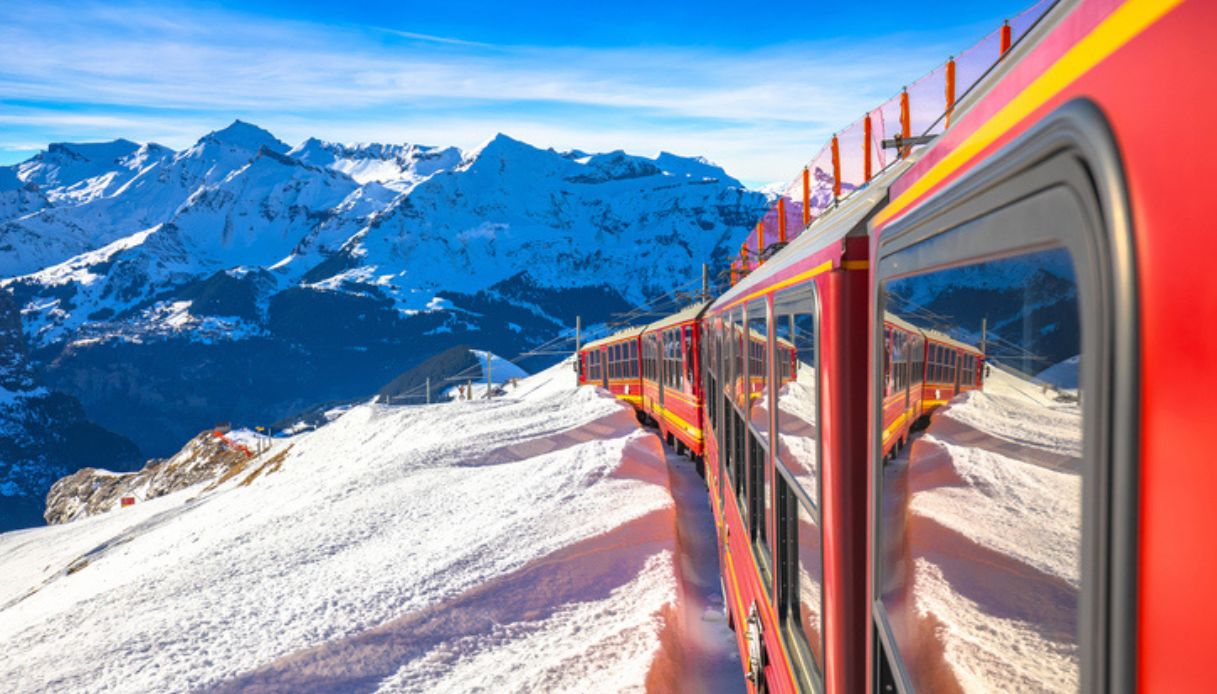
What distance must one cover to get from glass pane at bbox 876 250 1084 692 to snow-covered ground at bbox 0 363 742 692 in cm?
468

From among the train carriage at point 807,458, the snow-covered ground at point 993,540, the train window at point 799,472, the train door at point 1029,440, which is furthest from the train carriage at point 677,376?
the train door at point 1029,440

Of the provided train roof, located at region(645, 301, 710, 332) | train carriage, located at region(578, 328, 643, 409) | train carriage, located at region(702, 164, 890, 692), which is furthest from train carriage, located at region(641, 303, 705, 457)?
train carriage, located at region(702, 164, 890, 692)

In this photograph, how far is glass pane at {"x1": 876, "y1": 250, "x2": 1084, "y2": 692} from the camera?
40.8 inches

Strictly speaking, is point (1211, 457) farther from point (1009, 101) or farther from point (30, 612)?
point (30, 612)

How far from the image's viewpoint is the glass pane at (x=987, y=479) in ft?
3.40

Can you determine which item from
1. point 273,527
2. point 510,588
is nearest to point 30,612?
point 273,527

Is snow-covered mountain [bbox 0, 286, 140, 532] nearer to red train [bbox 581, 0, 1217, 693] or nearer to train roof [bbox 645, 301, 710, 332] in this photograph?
train roof [bbox 645, 301, 710, 332]

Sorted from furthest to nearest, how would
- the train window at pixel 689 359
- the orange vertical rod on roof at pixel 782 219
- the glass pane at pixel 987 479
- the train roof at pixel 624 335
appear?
1. the train roof at pixel 624 335
2. the train window at pixel 689 359
3. the orange vertical rod on roof at pixel 782 219
4. the glass pane at pixel 987 479

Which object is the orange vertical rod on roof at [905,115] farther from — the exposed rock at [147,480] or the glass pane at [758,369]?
the exposed rock at [147,480]

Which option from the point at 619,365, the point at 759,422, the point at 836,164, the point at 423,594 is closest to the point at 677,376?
the point at 619,365

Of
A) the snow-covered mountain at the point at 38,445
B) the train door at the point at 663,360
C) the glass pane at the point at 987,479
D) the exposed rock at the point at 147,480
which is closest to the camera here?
the glass pane at the point at 987,479

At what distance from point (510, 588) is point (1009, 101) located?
757cm

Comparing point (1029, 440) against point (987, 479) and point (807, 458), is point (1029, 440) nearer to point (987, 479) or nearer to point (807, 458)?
point (987, 479)

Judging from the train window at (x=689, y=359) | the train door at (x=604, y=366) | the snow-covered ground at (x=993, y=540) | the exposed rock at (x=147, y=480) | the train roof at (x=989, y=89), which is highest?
the train roof at (x=989, y=89)
